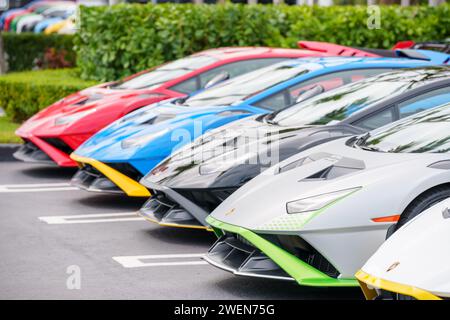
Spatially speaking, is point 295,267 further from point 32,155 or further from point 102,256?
point 32,155

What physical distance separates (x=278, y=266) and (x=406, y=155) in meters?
1.04

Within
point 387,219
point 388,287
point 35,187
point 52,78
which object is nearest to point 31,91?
point 52,78

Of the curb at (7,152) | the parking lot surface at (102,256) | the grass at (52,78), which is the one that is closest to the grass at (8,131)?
the curb at (7,152)

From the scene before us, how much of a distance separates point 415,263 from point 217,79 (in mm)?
6083

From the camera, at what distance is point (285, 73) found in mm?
9195

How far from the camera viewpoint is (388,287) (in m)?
4.60

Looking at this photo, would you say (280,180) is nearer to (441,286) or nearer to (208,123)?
(441,286)

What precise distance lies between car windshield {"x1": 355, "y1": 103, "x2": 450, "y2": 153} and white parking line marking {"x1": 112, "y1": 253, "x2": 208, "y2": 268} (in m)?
1.51

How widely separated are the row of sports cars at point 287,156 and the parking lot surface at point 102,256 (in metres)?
0.29

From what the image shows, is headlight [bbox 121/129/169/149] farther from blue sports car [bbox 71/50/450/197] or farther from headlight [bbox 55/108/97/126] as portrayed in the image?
headlight [bbox 55/108/97/126]

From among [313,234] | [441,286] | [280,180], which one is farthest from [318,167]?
[441,286]

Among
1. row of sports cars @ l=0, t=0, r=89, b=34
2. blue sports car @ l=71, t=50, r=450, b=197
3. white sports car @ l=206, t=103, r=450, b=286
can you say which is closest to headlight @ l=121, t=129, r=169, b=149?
blue sports car @ l=71, t=50, r=450, b=197

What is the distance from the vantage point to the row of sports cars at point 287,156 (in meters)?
5.57

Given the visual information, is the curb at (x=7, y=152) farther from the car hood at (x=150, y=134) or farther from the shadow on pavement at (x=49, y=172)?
the car hood at (x=150, y=134)
